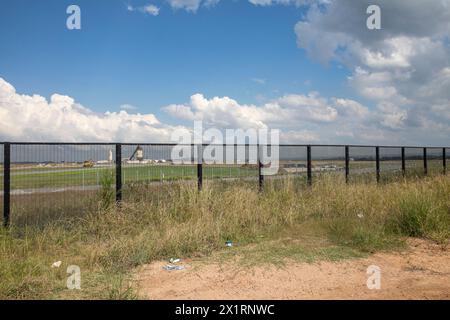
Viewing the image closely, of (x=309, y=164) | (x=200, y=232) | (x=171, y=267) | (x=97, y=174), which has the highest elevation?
(x=309, y=164)

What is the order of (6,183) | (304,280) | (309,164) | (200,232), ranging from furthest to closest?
(309,164)
(6,183)
(200,232)
(304,280)

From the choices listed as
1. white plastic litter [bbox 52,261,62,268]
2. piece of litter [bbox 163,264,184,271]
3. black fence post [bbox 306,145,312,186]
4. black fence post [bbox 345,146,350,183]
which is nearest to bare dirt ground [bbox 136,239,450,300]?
piece of litter [bbox 163,264,184,271]

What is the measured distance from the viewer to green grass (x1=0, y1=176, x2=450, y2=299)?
5.14 m

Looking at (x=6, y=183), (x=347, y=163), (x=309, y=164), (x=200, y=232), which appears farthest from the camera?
(x=347, y=163)

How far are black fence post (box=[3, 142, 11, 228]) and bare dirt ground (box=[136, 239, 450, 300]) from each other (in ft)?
12.8

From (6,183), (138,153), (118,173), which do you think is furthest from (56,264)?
(138,153)

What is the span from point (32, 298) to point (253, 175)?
816cm

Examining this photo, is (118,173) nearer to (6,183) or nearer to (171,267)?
(6,183)

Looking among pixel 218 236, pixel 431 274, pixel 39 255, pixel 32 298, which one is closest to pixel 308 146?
pixel 218 236

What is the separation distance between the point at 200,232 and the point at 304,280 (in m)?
2.58

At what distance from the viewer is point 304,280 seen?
16.2 feet

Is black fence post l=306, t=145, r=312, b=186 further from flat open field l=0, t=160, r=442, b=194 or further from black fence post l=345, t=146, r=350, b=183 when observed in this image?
black fence post l=345, t=146, r=350, b=183

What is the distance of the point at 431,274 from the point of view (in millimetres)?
5211

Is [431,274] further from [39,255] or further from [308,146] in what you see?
[308,146]
